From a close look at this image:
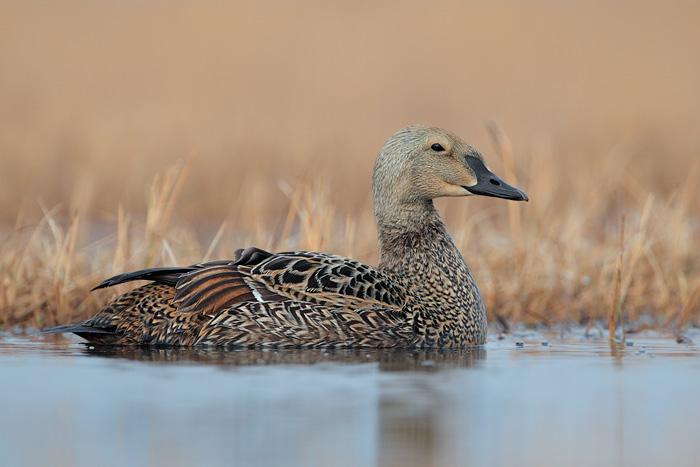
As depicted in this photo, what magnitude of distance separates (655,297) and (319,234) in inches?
100

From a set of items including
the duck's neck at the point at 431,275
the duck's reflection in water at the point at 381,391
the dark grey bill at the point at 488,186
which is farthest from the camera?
the dark grey bill at the point at 488,186

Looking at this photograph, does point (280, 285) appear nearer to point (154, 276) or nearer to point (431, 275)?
point (154, 276)

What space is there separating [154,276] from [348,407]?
2108 millimetres

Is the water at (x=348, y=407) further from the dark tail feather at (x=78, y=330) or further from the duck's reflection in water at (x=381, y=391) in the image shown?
the dark tail feather at (x=78, y=330)

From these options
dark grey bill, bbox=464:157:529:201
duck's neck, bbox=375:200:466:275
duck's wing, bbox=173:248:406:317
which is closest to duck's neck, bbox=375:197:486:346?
duck's neck, bbox=375:200:466:275

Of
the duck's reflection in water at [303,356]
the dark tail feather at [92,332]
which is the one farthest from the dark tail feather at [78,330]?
the duck's reflection in water at [303,356]

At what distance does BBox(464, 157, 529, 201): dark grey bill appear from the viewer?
23.1 ft

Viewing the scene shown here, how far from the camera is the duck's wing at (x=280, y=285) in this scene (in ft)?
21.4

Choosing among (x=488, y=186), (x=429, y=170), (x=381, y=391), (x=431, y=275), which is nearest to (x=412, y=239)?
(x=431, y=275)

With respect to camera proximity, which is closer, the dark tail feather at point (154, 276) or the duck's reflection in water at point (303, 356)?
the duck's reflection in water at point (303, 356)

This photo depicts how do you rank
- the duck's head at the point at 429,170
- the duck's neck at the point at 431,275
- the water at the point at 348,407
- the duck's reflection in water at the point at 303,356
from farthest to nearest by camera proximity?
the duck's head at the point at 429,170 < the duck's neck at the point at 431,275 < the duck's reflection in water at the point at 303,356 < the water at the point at 348,407

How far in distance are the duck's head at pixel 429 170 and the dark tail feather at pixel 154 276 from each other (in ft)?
4.49

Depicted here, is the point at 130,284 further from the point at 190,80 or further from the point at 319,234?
the point at 190,80

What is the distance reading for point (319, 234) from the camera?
7875mm
